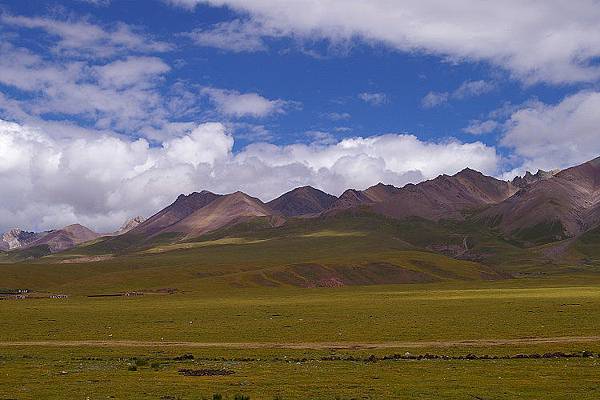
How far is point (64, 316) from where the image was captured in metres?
92.0

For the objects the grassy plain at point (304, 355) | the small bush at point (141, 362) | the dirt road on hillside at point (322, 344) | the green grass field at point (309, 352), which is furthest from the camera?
the dirt road on hillside at point (322, 344)

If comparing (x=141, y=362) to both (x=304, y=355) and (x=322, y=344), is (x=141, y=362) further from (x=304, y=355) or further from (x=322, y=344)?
(x=322, y=344)

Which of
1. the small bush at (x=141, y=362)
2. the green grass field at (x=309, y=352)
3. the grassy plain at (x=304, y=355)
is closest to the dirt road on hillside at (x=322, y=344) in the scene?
the green grass field at (x=309, y=352)

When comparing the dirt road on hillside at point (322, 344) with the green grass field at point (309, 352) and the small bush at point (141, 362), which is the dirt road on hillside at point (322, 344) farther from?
the small bush at point (141, 362)

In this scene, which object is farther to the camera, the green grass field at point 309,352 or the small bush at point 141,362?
the small bush at point 141,362

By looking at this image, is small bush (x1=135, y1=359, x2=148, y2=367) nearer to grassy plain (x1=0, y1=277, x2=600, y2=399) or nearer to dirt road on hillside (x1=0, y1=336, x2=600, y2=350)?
grassy plain (x1=0, y1=277, x2=600, y2=399)

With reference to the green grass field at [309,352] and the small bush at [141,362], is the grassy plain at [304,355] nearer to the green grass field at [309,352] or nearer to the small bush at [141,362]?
the green grass field at [309,352]

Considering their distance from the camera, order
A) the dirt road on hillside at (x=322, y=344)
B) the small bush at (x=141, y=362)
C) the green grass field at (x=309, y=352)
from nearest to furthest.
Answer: the green grass field at (x=309, y=352) → the small bush at (x=141, y=362) → the dirt road on hillside at (x=322, y=344)

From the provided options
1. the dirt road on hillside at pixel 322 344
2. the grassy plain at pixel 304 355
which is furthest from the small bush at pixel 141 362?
the dirt road on hillside at pixel 322 344

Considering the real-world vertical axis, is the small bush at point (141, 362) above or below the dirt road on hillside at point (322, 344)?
above

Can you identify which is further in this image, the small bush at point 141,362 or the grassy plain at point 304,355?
the small bush at point 141,362

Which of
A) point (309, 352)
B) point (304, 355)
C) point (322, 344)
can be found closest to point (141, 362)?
point (304, 355)

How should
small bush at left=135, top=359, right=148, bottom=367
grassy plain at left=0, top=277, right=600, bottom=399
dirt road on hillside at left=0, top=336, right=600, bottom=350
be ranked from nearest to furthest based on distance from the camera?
grassy plain at left=0, top=277, right=600, bottom=399, small bush at left=135, top=359, right=148, bottom=367, dirt road on hillside at left=0, top=336, right=600, bottom=350

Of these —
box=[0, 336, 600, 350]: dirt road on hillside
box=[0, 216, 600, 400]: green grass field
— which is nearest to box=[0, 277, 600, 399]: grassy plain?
box=[0, 216, 600, 400]: green grass field
